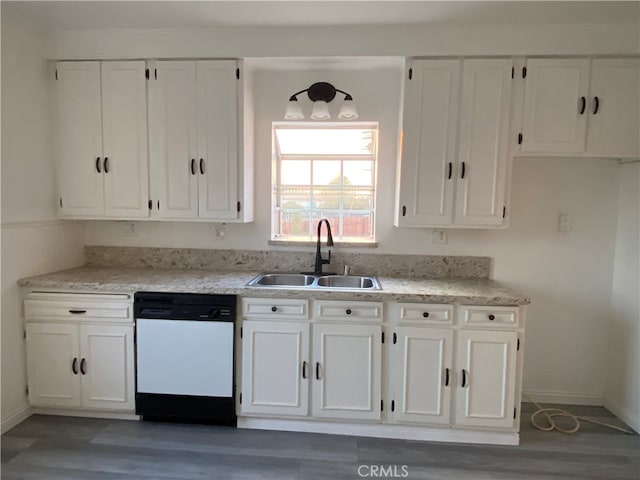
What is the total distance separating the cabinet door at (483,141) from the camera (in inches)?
101

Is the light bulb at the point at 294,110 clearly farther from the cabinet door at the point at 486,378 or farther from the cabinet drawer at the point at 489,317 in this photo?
the cabinet door at the point at 486,378

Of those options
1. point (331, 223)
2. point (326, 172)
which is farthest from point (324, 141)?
point (331, 223)

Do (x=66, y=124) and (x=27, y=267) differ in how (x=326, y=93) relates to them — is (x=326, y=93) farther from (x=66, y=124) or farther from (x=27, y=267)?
(x=27, y=267)

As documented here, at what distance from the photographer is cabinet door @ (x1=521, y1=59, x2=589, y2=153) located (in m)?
2.54

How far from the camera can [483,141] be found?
2600mm

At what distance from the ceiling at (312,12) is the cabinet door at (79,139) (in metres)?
0.33

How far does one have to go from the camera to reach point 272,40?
8.67ft

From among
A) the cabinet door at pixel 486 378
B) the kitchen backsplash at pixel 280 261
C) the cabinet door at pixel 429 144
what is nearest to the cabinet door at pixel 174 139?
the kitchen backsplash at pixel 280 261

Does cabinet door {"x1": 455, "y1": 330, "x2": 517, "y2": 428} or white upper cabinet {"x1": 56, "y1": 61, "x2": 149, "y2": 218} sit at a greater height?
white upper cabinet {"x1": 56, "y1": 61, "x2": 149, "y2": 218}

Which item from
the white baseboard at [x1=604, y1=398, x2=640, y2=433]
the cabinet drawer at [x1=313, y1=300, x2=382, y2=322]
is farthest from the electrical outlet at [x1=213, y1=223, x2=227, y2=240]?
the white baseboard at [x1=604, y1=398, x2=640, y2=433]

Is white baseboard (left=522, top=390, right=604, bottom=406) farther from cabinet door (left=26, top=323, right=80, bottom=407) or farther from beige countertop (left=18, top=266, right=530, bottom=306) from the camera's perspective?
cabinet door (left=26, top=323, right=80, bottom=407)

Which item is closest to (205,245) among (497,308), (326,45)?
(326,45)

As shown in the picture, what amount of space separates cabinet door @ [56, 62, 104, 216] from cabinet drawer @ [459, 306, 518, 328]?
8.24 ft

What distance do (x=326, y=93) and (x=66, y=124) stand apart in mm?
1799
